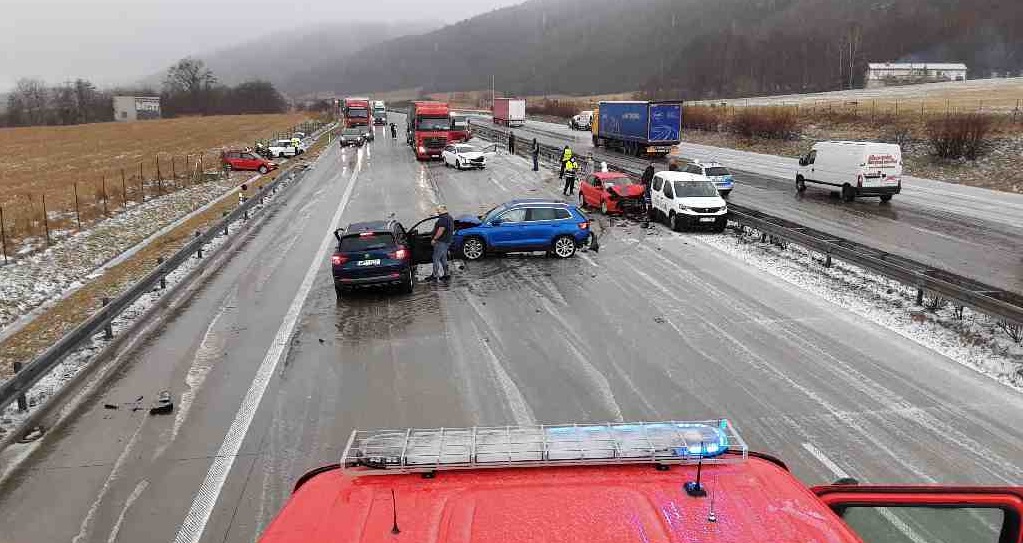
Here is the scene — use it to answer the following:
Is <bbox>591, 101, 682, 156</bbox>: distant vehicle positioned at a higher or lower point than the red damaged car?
higher

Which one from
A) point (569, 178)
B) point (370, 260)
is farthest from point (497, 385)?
point (569, 178)

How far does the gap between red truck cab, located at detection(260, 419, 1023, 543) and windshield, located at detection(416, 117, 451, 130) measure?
4271 centimetres

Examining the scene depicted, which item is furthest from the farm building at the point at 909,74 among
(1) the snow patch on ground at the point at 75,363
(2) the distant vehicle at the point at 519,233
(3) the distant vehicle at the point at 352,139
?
(1) the snow patch on ground at the point at 75,363

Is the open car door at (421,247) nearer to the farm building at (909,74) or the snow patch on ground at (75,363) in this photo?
the snow patch on ground at (75,363)

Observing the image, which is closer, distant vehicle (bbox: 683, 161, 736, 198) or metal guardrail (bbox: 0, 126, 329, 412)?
metal guardrail (bbox: 0, 126, 329, 412)

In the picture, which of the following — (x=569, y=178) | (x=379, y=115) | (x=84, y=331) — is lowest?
(x=84, y=331)

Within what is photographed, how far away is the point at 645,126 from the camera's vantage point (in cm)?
4247

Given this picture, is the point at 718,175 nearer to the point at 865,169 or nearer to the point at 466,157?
the point at 865,169

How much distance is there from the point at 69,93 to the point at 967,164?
171 m

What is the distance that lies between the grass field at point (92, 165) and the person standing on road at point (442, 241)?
14867 millimetres

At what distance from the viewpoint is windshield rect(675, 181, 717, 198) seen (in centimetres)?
2175

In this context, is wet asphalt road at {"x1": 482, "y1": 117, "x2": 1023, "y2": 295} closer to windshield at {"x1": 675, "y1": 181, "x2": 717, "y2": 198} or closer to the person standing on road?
windshield at {"x1": 675, "y1": 181, "x2": 717, "y2": 198}

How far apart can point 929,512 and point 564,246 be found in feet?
48.4

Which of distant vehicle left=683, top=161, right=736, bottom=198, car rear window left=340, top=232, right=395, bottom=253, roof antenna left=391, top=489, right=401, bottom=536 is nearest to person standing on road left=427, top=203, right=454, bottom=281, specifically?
car rear window left=340, top=232, right=395, bottom=253
